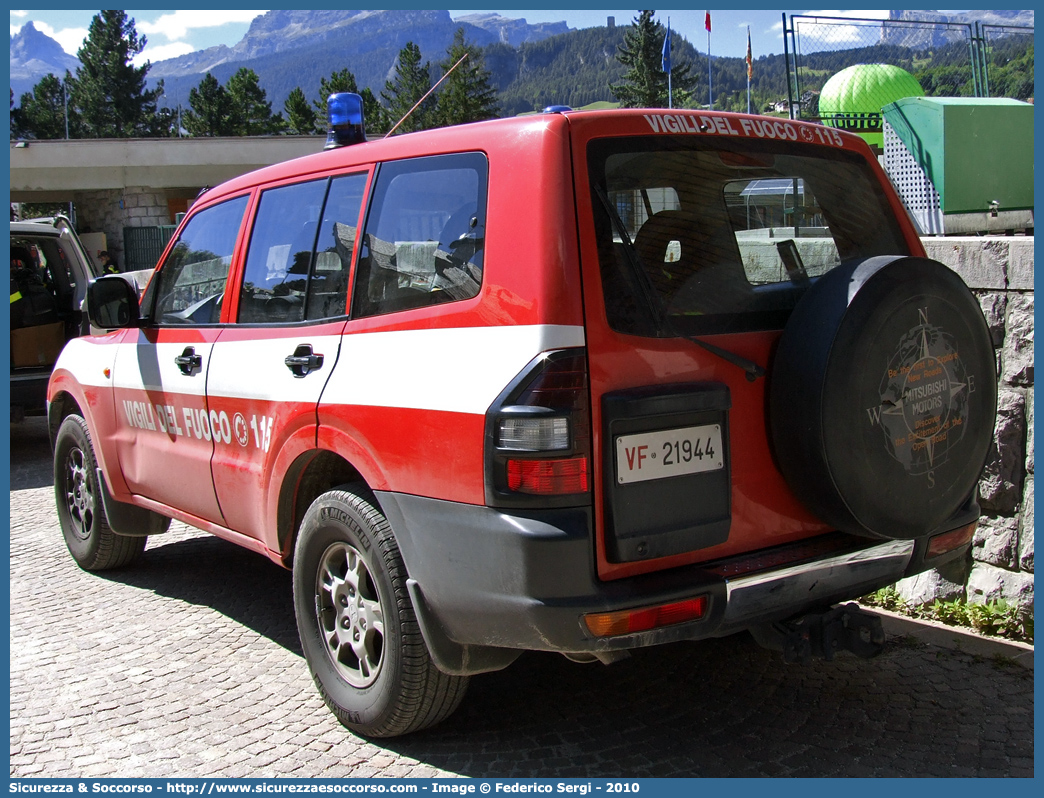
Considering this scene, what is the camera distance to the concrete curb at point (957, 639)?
391 cm

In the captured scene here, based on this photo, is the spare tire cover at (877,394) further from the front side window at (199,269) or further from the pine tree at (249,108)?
the pine tree at (249,108)

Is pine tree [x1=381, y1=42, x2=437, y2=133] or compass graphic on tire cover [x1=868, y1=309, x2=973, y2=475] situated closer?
compass graphic on tire cover [x1=868, y1=309, x2=973, y2=475]

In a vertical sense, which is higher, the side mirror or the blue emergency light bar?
the blue emergency light bar

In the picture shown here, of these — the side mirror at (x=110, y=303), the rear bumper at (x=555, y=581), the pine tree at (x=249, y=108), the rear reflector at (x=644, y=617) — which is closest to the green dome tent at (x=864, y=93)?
the side mirror at (x=110, y=303)

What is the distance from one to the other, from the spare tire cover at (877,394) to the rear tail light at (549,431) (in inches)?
26.4

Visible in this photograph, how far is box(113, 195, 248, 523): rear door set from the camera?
416 centimetres

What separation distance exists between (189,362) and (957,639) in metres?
3.48

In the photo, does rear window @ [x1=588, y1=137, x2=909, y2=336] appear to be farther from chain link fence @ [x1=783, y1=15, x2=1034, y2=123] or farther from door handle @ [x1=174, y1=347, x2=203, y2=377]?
chain link fence @ [x1=783, y1=15, x2=1034, y2=123]

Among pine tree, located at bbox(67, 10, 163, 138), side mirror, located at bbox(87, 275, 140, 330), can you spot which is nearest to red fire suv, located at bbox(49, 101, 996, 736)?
side mirror, located at bbox(87, 275, 140, 330)

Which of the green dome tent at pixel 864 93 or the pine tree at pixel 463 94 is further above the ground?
the pine tree at pixel 463 94

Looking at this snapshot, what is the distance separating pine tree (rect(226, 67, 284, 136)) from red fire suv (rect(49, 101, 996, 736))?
272 feet

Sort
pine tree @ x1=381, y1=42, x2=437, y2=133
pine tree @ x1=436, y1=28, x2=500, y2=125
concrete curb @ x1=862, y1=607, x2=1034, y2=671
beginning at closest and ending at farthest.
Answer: concrete curb @ x1=862, y1=607, x2=1034, y2=671 → pine tree @ x1=436, y1=28, x2=500, y2=125 → pine tree @ x1=381, y1=42, x2=437, y2=133

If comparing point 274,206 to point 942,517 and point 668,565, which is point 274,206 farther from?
point 942,517

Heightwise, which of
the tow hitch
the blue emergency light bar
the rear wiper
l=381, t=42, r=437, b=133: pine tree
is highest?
l=381, t=42, r=437, b=133: pine tree
